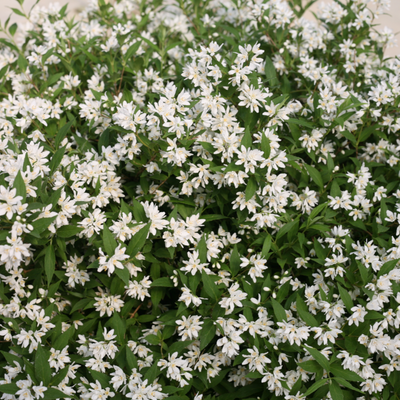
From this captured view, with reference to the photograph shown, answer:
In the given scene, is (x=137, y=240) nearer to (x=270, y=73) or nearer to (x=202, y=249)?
(x=202, y=249)

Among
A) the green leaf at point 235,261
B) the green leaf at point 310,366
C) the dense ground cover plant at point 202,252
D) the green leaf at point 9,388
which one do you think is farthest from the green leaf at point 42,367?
the green leaf at point 310,366

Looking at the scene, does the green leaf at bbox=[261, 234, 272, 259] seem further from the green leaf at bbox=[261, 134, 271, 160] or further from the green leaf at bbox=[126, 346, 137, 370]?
the green leaf at bbox=[126, 346, 137, 370]

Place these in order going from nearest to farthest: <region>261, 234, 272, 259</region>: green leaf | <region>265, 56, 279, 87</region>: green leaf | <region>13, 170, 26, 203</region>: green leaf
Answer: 1. <region>13, 170, 26, 203</region>: green leaf
2. <region>261, 234, 272, 259</region>: green leaf
3. <region>265, 56, 279, 87</region>: green leaf

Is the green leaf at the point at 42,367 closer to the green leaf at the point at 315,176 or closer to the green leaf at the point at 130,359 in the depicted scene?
the green leaf at the point at 130,359

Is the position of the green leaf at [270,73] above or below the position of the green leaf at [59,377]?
above

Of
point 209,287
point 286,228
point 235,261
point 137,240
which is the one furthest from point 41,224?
point 286,228

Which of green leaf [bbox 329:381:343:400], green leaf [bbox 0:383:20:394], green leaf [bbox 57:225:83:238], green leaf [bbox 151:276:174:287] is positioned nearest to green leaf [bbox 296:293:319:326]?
green leaf [bbox 329:381:343:400]
